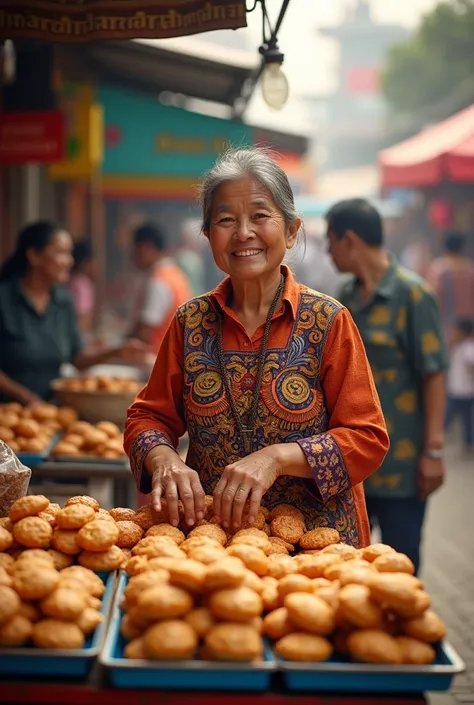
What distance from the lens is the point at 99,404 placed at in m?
5.01

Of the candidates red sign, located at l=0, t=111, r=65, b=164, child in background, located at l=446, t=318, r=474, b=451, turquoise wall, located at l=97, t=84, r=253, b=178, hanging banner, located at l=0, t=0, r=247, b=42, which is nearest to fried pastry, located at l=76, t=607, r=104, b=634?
hanging banner, located at l=0, t=0, r=247, b=42

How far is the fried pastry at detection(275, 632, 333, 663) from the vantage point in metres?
1.72

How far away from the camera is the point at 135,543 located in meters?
2.36

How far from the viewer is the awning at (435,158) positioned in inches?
349

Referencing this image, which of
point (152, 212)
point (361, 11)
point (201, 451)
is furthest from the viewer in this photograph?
point (361, 11)

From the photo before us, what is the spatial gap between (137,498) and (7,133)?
3014 millimetres

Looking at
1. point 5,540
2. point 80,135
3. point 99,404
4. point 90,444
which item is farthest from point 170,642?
point 80,135

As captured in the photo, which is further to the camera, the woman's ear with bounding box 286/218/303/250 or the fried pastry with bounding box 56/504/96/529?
the woman's ear with bounding box 286/218/303/250

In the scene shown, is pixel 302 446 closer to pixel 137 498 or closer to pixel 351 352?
pixel 351 352

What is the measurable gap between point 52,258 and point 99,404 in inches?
37.9

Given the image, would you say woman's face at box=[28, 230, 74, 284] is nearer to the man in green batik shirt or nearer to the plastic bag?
the man in green batik shirt

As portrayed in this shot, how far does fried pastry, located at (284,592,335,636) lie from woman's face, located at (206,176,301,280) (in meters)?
1.07

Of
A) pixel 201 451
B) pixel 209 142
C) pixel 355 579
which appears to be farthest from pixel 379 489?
pixel 209 142

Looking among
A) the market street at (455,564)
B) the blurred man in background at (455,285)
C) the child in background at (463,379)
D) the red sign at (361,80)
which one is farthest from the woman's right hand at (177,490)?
the red sign at (361,80)
